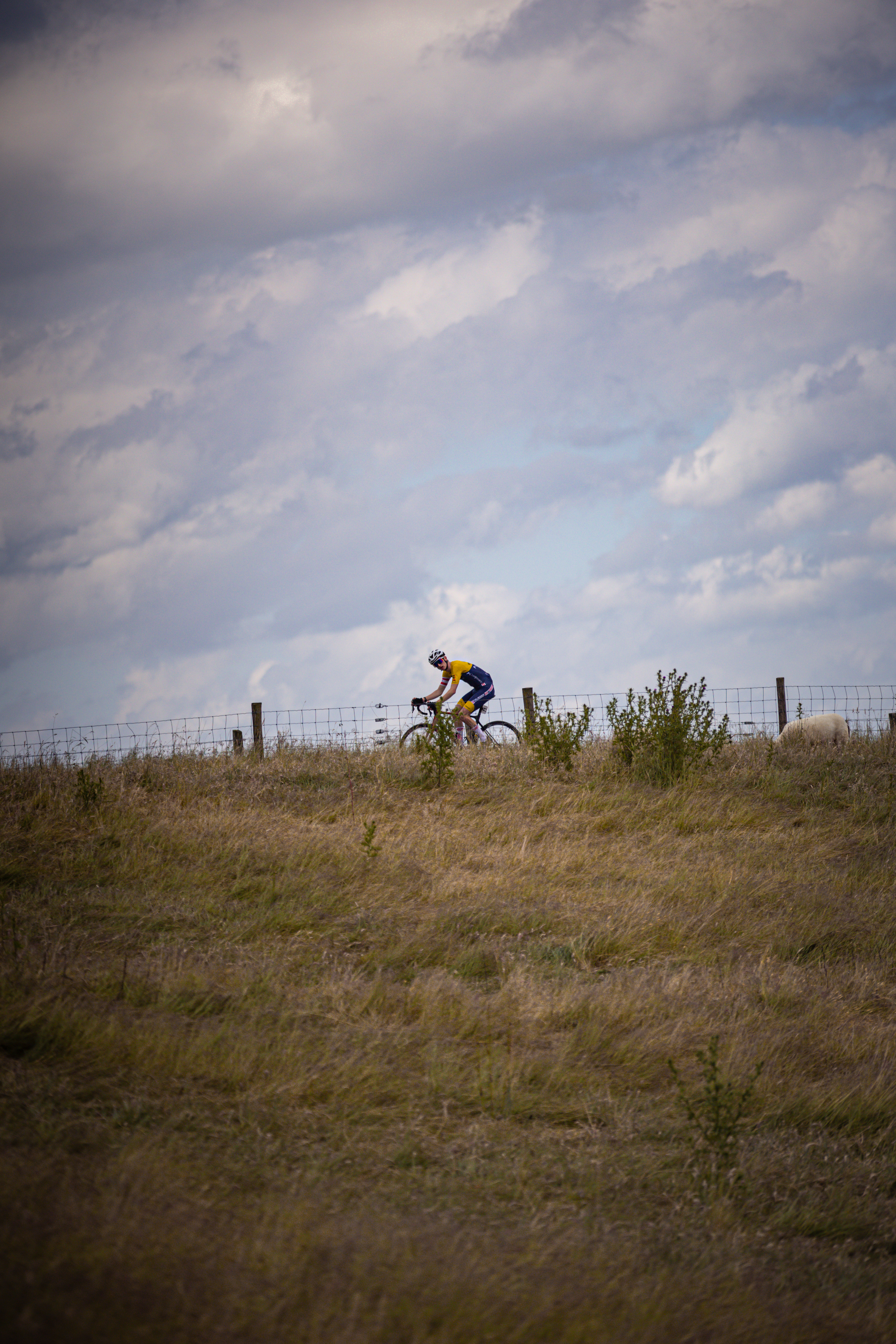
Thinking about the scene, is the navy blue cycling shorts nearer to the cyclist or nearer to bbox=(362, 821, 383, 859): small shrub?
the cyclist

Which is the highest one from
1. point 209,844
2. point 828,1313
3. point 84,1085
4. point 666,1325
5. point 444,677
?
point 444,677

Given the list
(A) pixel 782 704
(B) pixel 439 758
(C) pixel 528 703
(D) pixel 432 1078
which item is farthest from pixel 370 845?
(A) pixel 782 704

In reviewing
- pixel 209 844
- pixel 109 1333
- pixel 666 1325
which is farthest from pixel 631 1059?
pixel 209 844

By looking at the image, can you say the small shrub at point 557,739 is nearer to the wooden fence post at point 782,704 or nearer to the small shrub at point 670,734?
the small shrub at point 670,734

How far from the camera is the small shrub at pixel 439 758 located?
37.3 ft

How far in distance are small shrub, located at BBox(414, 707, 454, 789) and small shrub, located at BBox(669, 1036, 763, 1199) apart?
743 centimetres

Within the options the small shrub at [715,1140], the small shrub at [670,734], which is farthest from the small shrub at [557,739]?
the small shrub at [715,1140]

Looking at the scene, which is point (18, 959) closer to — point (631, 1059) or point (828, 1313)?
point (631, 1059)

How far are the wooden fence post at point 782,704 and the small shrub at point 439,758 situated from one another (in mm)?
10237

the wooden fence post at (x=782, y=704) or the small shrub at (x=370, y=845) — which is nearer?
the small shrub at (x=370, y=845)

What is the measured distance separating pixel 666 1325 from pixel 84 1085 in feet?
8.47

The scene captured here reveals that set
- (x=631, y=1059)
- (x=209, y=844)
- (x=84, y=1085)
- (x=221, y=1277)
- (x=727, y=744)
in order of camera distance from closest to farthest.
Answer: (x=221, y=1277) < (x=84, y=1085) < (x=631, y=1059) < (x=209, y=844) < (x=727, y=744)

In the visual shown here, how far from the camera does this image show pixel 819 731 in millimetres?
15148

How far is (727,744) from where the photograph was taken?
1398 cm
